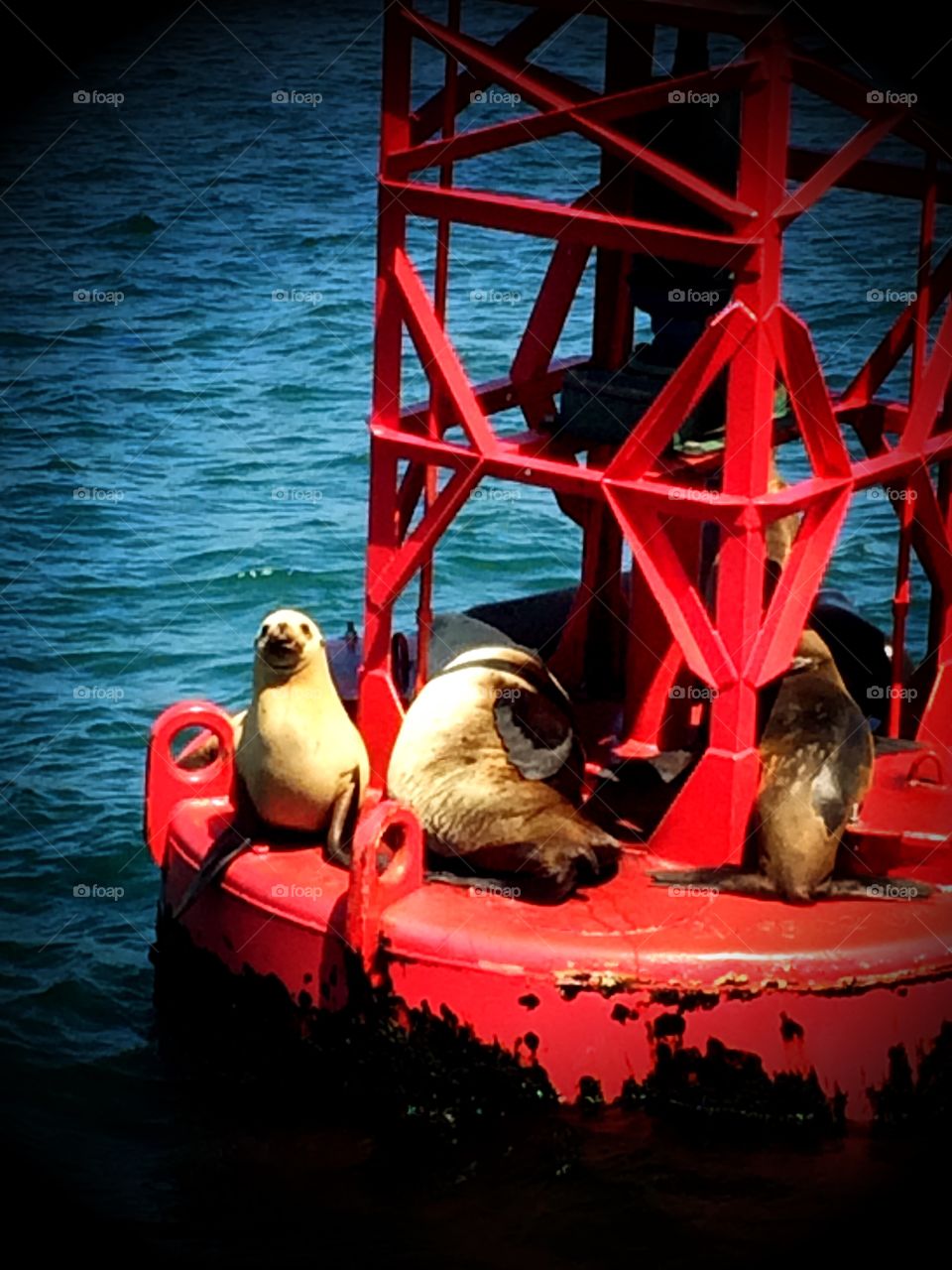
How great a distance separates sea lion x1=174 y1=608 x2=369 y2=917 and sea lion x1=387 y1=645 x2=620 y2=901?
26 cm

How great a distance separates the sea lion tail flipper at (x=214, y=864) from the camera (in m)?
11.7

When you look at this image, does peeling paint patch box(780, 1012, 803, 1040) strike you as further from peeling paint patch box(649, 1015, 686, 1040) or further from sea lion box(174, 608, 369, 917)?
sea lion box(174, 608, 369, 917)

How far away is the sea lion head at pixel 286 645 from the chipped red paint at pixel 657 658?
1.23 ft

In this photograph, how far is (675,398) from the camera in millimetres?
11047

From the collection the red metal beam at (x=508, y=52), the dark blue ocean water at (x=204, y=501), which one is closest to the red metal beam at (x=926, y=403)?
the red metal beam at (x=508, y=52)

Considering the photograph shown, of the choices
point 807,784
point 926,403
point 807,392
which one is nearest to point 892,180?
point 926,403

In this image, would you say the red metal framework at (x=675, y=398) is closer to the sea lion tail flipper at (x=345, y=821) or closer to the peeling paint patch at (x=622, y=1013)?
the sea lion tail flipper at (x=345, y=821)

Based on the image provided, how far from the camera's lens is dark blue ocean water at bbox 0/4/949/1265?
440 inches

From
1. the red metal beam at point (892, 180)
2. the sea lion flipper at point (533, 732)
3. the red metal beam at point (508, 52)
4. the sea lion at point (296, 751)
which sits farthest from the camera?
the red metal beam at point (892, 180)

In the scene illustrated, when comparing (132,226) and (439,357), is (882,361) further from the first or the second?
(132,226)

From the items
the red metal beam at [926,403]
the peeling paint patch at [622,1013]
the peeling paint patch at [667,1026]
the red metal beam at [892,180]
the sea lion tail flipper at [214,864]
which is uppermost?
the red metal beam at [892,180]

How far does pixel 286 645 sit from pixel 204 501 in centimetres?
962

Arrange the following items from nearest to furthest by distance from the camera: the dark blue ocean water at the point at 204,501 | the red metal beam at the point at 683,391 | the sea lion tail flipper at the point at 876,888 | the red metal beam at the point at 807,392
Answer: the red metal beam at the point at 683,391 → the red metal beam at the point at 807,392 → the dark blue ocean water at the point at 204,501 → the sea lion tail flipper at the point at 876,888

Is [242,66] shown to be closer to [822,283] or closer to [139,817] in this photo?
Result: [822,283]
